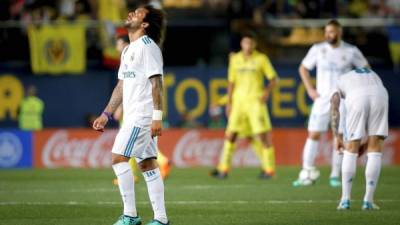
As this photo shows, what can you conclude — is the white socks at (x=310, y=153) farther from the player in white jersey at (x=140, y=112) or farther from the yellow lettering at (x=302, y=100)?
the yellow lettering at (x=302, y=100)

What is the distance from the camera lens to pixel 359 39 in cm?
2706

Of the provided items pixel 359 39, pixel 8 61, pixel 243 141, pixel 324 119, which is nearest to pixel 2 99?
pixel 8 61

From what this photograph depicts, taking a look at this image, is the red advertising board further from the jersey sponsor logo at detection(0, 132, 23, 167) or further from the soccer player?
the soccer player

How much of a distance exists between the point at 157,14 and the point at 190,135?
12904mm

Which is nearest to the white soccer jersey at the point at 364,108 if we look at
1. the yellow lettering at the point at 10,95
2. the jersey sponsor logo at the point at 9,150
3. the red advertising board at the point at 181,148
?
the red advertising board at the point at 181,148

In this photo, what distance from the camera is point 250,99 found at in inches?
699

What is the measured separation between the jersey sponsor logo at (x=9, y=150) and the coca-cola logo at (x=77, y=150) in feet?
1.99

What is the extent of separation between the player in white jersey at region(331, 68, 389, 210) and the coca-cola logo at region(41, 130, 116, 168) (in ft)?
37.6

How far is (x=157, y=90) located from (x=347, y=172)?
3010 millimetres

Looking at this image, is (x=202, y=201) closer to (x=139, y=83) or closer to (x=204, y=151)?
(x=139, y=83)

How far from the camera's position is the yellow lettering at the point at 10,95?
26047 mm

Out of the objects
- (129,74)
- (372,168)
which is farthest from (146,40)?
(372,168)

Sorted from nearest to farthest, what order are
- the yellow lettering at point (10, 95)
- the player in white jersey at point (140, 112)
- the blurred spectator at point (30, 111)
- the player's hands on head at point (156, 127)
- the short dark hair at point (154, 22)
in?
the player's hands on head at point (156, 127) → the player in white jersey at point (140, 112) → the short dark hair at point (154, 22) → the blurred spectator at point (30, 111) → the yellow lettering at point (10, 95)

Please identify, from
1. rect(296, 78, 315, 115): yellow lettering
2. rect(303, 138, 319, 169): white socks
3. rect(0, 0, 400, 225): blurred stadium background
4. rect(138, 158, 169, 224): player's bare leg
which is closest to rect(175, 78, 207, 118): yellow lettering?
rect(0, 0, 400, 225): blurred stadium background
